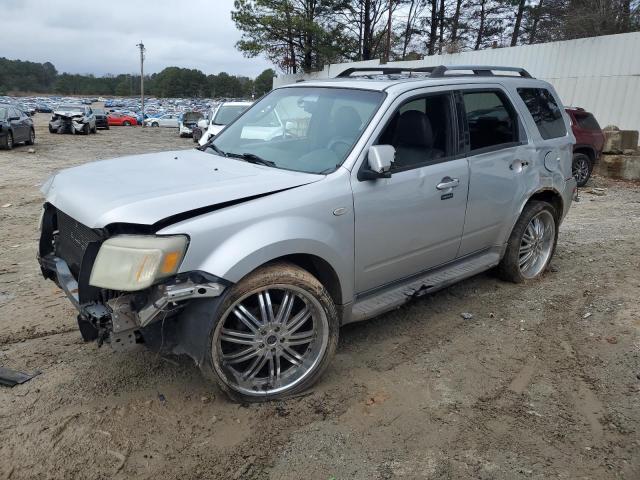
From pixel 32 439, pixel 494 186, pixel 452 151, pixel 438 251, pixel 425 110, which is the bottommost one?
pixel 32 439

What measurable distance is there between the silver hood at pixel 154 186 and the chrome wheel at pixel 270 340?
614 mm

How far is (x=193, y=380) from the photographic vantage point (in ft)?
11.1

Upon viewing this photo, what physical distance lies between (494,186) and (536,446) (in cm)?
222

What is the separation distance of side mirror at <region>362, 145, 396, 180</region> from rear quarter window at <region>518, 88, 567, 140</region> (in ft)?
7.24

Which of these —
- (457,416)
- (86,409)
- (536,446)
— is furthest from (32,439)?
(536,446)

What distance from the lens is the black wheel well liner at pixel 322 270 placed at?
3.26 meters

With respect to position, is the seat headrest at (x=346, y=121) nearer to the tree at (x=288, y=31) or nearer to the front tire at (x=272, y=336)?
the front tire at (x=272, y=336)

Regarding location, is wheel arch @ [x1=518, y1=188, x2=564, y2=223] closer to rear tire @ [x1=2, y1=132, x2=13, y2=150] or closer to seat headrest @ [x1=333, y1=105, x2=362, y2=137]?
seat headrest @ [x1=333, y1=105, x2=362, y2=137]

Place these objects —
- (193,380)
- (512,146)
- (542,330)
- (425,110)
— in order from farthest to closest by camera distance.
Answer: (512,146) < (542,330) < (425,110) < (193,380)

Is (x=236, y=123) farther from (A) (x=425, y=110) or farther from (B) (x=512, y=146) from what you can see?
(B) (x=512, y=146)

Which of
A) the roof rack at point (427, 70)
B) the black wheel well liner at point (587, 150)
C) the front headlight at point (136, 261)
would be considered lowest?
the front headlight at point (136, 261)

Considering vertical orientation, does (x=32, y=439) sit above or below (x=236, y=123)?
below

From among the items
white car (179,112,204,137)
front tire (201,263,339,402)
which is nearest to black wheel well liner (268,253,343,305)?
front tire (201,263,339,402)

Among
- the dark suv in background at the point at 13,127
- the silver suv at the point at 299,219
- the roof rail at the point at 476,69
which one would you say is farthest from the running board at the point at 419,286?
the dark suv in background at the point at 13,127
